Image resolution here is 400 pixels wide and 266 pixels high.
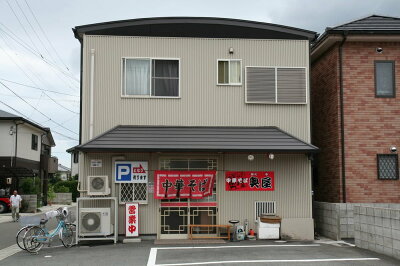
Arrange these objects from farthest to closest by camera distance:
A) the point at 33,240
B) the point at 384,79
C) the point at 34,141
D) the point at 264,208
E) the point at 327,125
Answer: the point at 34,141
the point at 327,125
the point at 384,79
the point at 264,208
the point at 33,240

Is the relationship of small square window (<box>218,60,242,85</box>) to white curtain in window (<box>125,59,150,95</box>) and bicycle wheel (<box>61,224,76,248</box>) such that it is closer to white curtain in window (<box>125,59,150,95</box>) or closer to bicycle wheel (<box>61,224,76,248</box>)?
white curtain in window (<box>125,59,150,95</box>)

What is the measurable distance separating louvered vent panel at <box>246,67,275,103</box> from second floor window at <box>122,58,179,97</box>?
2353 mm

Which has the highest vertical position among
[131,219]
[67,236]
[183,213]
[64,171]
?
[64,171]

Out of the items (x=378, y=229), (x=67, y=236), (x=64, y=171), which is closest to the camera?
(x=378, y=229)

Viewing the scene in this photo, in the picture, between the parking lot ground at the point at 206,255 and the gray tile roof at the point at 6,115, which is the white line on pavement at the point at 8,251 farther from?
the gray tile roof at the point at 6,115

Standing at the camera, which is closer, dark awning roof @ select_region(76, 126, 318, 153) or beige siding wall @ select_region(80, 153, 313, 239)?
dark awning roof @ select_region(76, 126, 318, 153)

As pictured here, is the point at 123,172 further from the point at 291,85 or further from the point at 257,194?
the point at 291,85

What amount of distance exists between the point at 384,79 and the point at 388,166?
288cm

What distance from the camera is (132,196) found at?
1388 cm

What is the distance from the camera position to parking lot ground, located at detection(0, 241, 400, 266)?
1025 cm

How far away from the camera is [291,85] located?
1469 cm

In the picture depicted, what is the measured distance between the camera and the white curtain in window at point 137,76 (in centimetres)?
1438

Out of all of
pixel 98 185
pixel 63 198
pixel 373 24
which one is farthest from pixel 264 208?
pixel 63 198

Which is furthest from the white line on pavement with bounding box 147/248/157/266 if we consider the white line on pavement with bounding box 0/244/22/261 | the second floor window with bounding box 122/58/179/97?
the second floor window with bounding box 122/58/179/97
